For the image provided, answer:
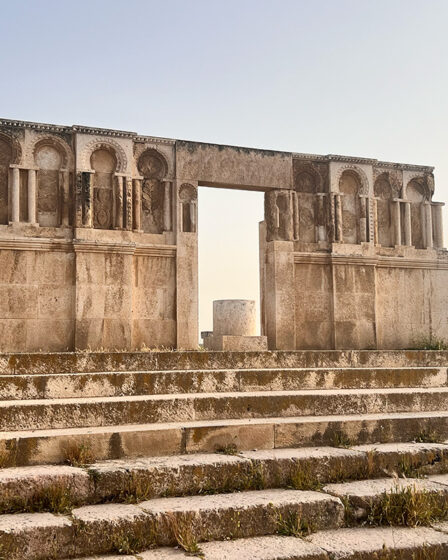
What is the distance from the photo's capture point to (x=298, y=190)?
51.7 feet

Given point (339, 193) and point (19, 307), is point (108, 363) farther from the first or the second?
point (339, 193)

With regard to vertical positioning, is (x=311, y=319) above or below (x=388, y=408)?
above

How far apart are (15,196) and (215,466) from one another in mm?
8884

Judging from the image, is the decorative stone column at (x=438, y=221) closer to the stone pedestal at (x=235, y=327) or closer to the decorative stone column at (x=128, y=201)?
the stone pedestal at (x=235, y=327)

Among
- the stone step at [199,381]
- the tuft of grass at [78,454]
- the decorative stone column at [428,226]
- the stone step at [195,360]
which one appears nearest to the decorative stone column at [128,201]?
the stone step at [195,360]

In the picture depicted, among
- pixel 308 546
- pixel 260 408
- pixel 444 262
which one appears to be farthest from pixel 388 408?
pixel 444 262

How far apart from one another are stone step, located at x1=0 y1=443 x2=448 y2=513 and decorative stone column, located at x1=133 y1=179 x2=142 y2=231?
807 cm

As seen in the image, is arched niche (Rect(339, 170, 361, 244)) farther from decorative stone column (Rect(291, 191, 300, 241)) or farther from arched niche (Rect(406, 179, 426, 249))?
arched niche (Rect(406, 179, 426, 249))

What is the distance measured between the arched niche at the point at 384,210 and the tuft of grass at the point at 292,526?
11717mm

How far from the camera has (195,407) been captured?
25.2 ft

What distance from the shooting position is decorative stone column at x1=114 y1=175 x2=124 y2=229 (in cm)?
1391

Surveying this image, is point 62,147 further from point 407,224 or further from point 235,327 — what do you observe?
point 407,224

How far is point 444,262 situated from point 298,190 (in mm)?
4289

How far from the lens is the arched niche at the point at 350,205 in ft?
52.7
